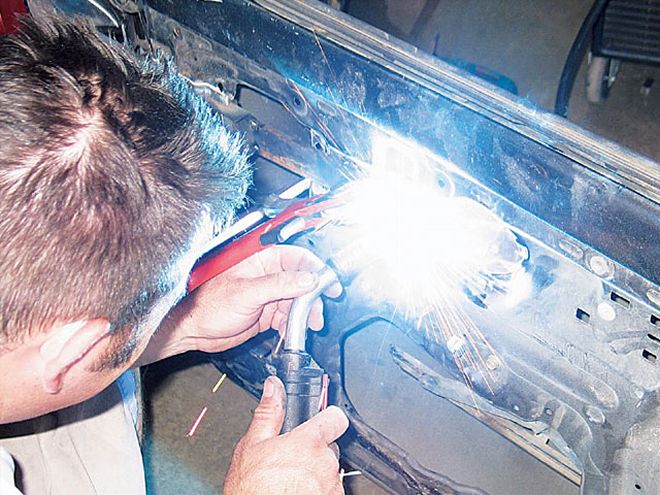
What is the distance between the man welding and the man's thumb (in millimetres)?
21

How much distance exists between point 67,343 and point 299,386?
48 cm

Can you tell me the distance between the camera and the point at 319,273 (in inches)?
57.6

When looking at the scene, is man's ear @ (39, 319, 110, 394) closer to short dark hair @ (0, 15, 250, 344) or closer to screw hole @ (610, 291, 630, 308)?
short dark hair @ (0, 15, 250, 344)

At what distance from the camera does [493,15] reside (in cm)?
Result: 364

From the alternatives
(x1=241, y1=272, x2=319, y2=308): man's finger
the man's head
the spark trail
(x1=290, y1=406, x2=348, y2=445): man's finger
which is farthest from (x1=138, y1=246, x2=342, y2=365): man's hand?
the man's head

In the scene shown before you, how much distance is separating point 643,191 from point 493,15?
9.14 ft

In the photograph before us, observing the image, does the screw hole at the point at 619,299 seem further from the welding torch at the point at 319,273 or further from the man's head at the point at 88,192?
the man's head at the point at 88,192

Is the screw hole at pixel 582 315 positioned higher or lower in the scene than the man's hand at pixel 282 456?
higher

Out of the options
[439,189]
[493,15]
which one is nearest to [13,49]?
[439,189]

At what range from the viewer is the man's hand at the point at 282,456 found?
1333 millimetres

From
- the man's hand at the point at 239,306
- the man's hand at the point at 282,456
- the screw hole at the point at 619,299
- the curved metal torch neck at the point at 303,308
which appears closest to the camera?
the screw hole at the point at 619,299

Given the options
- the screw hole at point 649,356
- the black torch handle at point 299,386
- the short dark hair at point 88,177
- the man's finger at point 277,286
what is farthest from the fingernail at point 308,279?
the screw hole at point 649,356

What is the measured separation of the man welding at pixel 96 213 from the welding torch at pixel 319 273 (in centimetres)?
6

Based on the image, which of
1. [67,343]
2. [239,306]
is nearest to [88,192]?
[67,343]
